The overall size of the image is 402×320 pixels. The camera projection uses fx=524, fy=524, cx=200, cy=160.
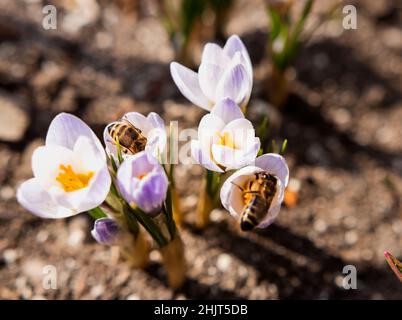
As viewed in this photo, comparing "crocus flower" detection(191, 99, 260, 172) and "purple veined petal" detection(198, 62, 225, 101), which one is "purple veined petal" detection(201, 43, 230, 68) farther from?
"crocus flower" detection(191, 99, 260, 172)

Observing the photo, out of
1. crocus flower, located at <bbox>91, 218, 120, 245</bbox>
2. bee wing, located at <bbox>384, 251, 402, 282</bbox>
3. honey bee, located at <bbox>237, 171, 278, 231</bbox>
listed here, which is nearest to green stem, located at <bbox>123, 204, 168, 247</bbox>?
crocus flower, located at <bbox>91, 218, 120, 245</bbox>

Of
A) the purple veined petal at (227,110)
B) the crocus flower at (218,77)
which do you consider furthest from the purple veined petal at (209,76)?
the purple veined petal at (227,110)

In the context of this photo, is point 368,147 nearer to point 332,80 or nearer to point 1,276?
point 332,80

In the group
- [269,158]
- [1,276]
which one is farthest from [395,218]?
[1,276]

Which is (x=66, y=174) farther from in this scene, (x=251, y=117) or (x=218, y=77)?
(x=251, y=117)

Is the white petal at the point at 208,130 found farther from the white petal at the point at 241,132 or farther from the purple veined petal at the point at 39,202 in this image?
the purple veined petal at the point at 39,202
